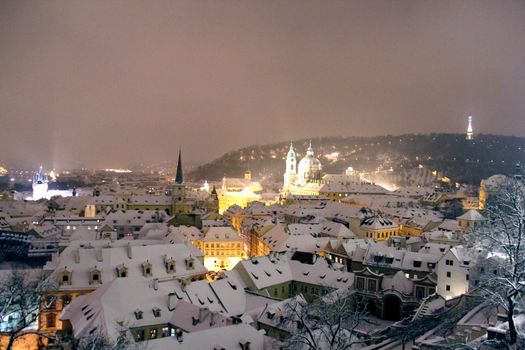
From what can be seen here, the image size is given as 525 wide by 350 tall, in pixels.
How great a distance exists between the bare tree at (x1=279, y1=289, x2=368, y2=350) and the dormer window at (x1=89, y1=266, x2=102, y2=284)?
14650 millimetres

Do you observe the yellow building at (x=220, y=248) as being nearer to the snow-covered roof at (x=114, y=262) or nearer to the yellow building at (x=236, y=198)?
the snow-covered roof at (x=114, y=262)

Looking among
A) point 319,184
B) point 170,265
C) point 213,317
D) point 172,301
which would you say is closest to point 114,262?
point 170,265

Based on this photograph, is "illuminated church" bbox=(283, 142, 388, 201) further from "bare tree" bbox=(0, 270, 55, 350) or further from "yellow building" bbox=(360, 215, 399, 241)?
"bare tree" bbox=(0, 270, 55, 350)

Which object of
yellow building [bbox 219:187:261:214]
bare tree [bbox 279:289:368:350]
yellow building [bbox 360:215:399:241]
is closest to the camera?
bare tree [bbox 279:289:368:350]

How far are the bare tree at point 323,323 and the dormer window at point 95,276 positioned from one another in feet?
48.1

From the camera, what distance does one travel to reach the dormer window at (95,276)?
38562 millimetres

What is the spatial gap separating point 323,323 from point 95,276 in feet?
71.5

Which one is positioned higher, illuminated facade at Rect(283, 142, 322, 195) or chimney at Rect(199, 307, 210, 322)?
illuminated facade at Rect(283, 142, 322, 195)

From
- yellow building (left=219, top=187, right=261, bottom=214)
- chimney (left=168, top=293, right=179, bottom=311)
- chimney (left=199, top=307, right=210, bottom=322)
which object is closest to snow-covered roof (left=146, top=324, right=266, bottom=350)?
chimney (left=199, top=307, right=210, bottom=322)

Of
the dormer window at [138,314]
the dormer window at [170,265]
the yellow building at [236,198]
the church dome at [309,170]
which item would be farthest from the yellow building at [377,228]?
the church dome at [309,170]

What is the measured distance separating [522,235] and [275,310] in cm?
1915

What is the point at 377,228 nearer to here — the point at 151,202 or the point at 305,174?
the point at 151,202

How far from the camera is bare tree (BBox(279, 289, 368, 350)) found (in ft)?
66.7

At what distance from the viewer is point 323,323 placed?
23.5 m
